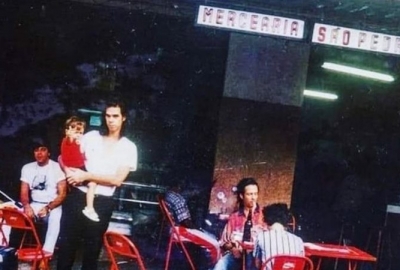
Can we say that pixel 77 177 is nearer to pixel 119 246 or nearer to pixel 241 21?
pixel 119 246

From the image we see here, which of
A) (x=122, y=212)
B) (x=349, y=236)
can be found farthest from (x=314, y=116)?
(x=122, y=212)

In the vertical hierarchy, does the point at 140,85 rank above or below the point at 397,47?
below

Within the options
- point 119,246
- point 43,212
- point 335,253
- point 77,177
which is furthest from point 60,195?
point 335,253

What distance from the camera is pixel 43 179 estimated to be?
287 inches

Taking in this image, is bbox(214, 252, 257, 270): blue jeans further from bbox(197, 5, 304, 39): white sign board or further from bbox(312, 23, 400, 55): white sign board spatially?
bbox(312, 23, 400, 55): white sign board

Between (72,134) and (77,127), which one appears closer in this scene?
(72,134)

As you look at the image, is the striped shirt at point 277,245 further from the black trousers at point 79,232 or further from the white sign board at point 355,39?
the white sign board at point 355,39

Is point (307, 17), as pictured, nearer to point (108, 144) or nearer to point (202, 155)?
point (202, 155)

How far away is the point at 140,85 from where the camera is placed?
8289mm

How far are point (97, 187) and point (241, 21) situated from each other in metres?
2.82


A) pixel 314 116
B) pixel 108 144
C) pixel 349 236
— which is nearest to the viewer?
pixel 108 144

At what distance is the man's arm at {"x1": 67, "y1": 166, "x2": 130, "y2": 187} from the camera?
221 inches

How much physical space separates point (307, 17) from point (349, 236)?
4215 millimetres

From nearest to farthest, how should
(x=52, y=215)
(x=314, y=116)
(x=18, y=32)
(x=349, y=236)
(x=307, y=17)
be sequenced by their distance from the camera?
(x=52, y=215) → (x=307, y=17) → (x=18, y=32) → (x=349, y=236) → (x=314, y=116)
